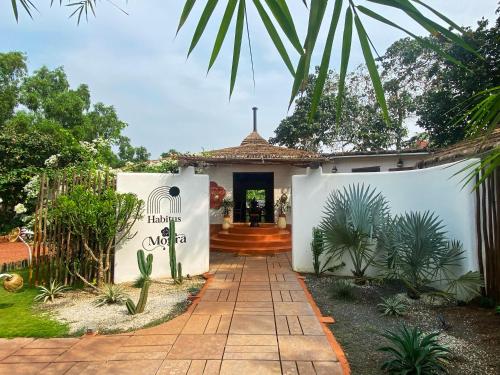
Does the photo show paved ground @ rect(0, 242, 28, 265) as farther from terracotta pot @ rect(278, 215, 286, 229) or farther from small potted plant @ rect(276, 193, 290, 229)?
small potted plant @ rect(276, 193, 290, 229)

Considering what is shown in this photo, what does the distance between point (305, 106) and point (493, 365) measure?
20.6 m

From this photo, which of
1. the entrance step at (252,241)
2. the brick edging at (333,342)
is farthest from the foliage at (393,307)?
the entrance step at (252,241)

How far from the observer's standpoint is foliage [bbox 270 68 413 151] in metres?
21.0

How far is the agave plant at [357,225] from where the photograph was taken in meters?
6.30

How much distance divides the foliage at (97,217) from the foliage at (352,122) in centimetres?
1659

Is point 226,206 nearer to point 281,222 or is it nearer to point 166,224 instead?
point 281,222

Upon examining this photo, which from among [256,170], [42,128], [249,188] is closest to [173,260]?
[256,170]

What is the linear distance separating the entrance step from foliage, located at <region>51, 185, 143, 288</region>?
4.69 metres

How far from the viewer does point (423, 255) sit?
5395mm

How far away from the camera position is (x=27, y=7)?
2111mm

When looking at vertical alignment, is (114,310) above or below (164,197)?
below

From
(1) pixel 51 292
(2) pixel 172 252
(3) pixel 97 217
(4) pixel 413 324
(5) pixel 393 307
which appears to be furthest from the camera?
(2) pixel 172 252

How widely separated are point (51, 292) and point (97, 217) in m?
1.65

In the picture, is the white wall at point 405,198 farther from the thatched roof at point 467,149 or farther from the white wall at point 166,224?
the white wall at point 166,224
